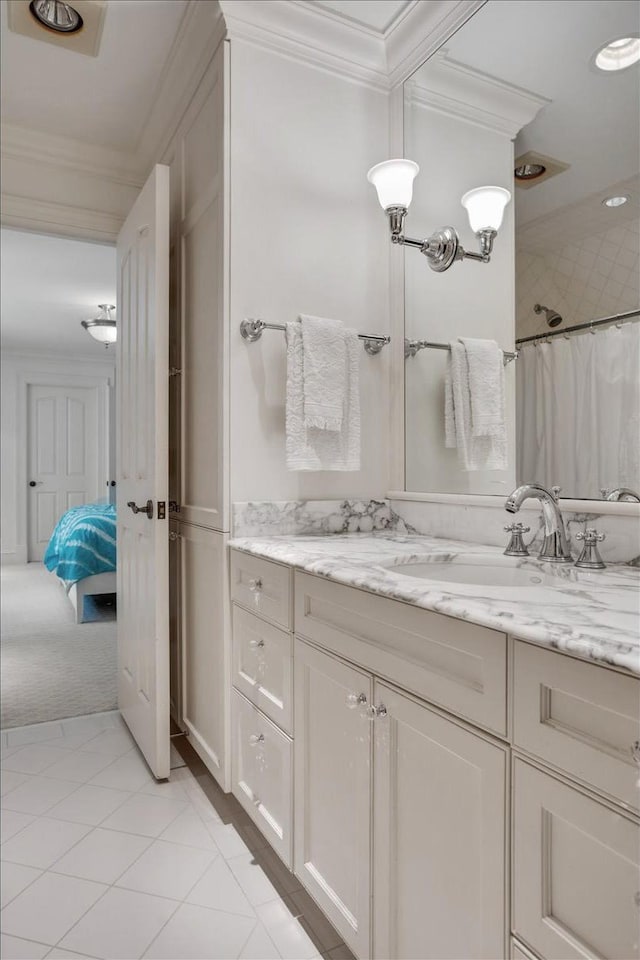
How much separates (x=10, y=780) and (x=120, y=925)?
3.09ft

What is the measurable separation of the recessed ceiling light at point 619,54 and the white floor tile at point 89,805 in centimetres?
248

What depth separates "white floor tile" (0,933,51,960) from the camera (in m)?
1.36

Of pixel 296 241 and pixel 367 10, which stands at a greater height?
pixel 367 10

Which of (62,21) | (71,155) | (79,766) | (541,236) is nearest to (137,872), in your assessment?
(79,766)

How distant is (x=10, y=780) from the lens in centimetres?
216

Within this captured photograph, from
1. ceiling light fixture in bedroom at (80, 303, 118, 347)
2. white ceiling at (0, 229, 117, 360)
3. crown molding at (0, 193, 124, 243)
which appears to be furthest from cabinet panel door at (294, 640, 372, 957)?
ceiling light fixture in bedroom at (80, 303, 118, 347)

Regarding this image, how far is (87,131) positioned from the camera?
254 centimetres

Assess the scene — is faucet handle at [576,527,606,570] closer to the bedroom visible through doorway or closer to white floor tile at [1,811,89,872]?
white floor tile at [1,811,89,872]

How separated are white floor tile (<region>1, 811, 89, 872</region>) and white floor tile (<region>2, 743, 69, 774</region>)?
319mm

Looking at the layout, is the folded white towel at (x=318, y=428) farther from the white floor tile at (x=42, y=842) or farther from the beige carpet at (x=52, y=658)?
the beige carpet at (x=52, y=658)

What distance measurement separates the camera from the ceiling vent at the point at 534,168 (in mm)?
1517

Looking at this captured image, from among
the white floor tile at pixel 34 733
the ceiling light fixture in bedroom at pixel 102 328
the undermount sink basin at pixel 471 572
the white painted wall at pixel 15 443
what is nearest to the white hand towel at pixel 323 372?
the undermount sink basin at pixel 471 572

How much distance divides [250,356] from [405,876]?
1390mm

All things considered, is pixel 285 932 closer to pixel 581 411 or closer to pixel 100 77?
pixel 581 411
